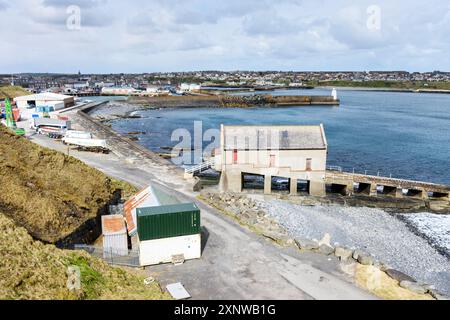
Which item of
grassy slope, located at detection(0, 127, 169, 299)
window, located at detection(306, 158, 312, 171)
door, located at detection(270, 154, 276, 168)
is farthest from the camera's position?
window, located at detection(306, 158, 312, 171)

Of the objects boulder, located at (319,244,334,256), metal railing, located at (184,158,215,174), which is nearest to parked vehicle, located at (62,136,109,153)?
metal railing, located at (184,158,215,174)

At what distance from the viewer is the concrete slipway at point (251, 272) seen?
1702cm

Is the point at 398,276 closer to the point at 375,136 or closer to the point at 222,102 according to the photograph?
the point at 375,136

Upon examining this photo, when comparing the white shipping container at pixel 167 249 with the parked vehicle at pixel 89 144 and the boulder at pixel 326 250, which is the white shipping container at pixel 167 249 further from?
the parked vehicle at pixel 89 144

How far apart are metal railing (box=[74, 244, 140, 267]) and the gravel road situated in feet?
40.0

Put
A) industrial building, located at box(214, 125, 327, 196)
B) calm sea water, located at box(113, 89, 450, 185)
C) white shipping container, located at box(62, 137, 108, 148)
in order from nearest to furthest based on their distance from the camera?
1. industrial building, located at box(214, 125, 327, 196)
2. white shipping container, located at box(62, 137, 108, 148)
3. calm sea water, located at box(113, 89, 450, 185)

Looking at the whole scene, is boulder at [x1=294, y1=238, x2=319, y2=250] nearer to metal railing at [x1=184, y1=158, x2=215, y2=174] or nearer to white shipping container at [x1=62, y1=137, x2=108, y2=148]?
metal railing at [x1=184, y1=158, x2=215, y2=174]

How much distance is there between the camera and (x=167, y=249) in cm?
1969

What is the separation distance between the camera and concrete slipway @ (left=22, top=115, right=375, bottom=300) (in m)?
17.0

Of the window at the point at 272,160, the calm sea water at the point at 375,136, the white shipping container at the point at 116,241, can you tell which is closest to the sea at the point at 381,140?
the calm sea water at the point at 375,136

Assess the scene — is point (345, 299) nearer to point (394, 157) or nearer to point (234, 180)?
point (234, 180)

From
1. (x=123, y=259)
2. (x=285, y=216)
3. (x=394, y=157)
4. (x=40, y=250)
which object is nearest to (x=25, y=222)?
(x=40, y=250)

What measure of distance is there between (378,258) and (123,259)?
53.6ft

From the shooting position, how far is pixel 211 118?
4156 inches
